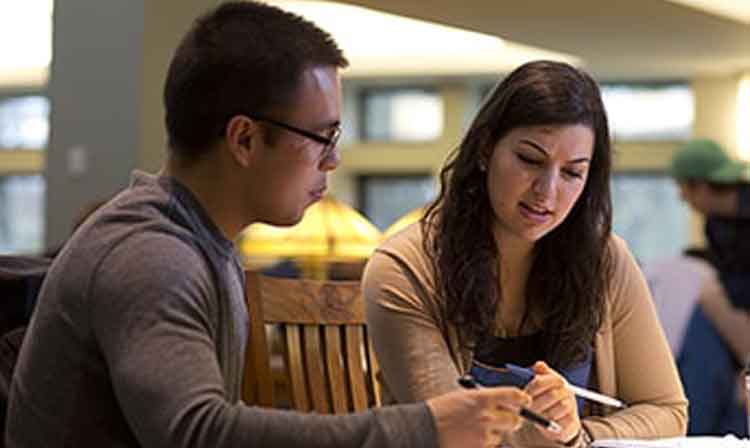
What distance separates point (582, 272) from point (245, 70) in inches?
44.2

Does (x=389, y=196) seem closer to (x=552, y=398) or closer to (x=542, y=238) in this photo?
(x=542, y=238)

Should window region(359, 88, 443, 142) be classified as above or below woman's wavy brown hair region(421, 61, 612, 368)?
below

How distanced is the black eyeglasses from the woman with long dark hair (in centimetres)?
79

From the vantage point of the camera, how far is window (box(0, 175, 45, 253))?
13578 mm

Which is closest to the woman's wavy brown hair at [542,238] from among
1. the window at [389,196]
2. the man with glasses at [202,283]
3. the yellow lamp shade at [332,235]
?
the man with glasses at [202,283]

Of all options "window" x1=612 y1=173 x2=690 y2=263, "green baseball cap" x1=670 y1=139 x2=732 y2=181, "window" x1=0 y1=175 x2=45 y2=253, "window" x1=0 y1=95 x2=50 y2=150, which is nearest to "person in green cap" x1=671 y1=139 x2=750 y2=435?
"green baseball cap" x1=670 y1=139 x2=732 y2=181

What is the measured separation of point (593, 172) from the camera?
2459 millimetres

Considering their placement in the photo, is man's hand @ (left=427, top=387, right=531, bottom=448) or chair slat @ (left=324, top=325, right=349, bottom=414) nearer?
man's hand @ (left=427, top=387, right=531, bottom=448)

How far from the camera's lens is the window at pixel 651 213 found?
11977 mm

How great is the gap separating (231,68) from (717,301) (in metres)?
2.15

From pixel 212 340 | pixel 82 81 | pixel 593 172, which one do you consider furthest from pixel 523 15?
pixel 212 340

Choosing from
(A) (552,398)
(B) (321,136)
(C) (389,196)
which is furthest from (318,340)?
(C) (389,196)

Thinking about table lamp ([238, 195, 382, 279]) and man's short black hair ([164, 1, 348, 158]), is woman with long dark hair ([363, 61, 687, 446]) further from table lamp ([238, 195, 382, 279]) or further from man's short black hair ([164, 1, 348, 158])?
table lamp ([238, 195, 382, 279])

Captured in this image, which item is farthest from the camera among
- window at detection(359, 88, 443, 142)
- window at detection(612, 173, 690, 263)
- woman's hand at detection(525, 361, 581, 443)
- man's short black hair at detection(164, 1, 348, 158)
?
window at detection(359, 88, 443, 142)
